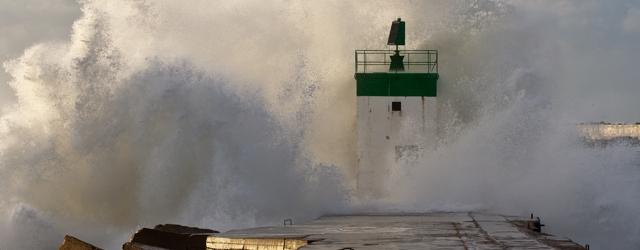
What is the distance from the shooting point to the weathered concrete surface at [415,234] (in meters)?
13.1

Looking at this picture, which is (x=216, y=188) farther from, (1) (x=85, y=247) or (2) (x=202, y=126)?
(1) (x=85, y=247)

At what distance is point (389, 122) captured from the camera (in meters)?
24.0

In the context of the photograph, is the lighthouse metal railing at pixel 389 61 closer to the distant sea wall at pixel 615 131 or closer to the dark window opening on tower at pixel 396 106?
the dark window opening on tower at pixel 396 106

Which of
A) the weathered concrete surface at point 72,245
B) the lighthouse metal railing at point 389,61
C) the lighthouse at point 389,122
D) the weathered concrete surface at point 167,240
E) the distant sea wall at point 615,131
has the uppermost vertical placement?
the distant sea wall at point 615,131

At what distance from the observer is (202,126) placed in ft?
81.7

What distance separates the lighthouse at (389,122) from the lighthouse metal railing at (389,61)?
0.93 metres

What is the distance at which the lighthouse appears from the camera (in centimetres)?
2386

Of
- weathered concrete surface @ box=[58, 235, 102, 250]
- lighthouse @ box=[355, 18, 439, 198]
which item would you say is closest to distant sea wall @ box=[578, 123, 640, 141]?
lighthouse @ box=[355, 18, 439, 198]

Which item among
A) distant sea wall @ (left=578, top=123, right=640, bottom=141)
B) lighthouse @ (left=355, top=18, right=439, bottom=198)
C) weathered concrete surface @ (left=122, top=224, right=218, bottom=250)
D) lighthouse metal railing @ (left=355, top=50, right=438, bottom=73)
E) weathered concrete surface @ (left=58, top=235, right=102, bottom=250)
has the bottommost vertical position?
weathered concrete surface @ (left=58, top=235, right=102, bottom=250)

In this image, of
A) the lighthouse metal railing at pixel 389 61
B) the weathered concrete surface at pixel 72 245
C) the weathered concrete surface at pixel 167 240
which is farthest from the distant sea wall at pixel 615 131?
the weathered concrete surface at pixel 72 245

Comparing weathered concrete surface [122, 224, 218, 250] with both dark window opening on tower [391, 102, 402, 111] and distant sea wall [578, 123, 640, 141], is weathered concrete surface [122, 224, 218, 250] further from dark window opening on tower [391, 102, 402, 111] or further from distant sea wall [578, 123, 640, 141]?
distant sea wall [578, 123, 640, 141]

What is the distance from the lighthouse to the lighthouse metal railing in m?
0.93

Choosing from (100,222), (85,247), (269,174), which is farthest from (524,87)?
(85,247)

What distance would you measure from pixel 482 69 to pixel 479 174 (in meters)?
4.91
